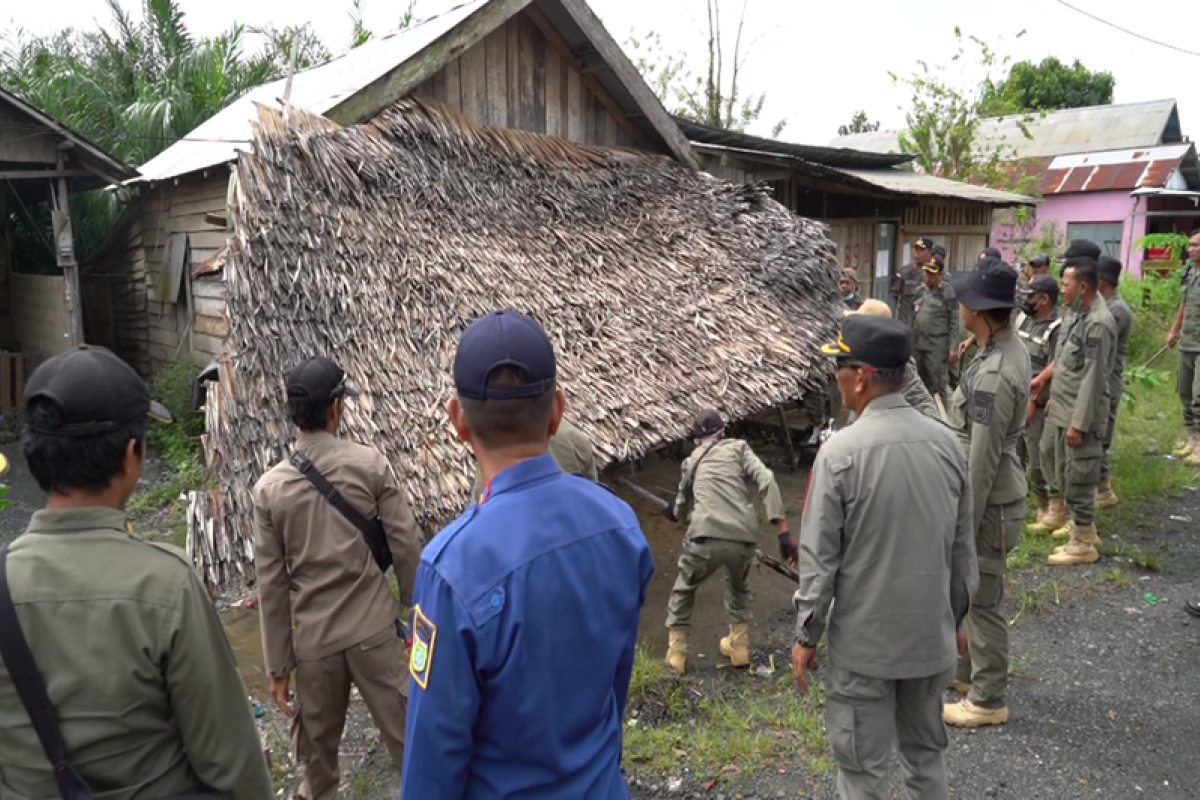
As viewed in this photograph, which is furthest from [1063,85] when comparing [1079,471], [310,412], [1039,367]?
[310,412]

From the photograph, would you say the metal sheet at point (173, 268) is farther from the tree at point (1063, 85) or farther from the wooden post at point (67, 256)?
the tree at point (1063, 85)

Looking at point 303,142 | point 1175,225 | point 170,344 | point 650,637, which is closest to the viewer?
point 303,142

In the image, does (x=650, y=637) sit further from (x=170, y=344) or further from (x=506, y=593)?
(x=170, y=344)

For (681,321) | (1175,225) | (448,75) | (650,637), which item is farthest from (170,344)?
(1175,225)

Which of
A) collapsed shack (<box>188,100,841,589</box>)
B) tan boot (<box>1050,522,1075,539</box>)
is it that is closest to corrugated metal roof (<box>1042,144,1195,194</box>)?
collapsed shack (<box>188,100,841,589</box>)

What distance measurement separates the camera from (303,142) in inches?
195

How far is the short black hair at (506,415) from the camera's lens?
5.04 ft

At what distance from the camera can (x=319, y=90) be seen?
22.1 ft

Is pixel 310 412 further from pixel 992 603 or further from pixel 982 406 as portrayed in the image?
pixel 992 603

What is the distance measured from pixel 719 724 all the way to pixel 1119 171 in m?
22.5

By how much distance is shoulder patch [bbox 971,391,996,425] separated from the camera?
144 inches

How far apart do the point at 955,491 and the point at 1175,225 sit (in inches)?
911

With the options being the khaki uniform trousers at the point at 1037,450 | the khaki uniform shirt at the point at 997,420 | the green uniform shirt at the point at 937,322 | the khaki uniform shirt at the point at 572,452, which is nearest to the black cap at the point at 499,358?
the khaki uniform shirt at the point at 572,452

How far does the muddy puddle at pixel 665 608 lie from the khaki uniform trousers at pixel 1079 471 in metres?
2.19
